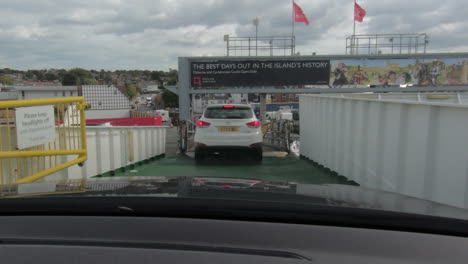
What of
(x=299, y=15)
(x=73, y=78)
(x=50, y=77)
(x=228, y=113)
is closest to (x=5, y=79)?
(x=73, y=78)

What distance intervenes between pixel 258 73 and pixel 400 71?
1010cm

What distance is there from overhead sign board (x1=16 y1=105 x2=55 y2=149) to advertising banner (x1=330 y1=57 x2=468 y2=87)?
23.8 metres

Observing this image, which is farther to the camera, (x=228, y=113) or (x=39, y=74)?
(x=39, y=74)

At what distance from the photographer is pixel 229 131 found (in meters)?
9.09

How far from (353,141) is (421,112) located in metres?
2.09

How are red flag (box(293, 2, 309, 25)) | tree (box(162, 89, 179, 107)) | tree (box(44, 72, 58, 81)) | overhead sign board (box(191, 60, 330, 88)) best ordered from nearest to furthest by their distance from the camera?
overhead sign board (box(191, 60, 330, 88))
red flag (box(293, 2, 309, 25))
tree (box(44, 72, 58, 81))
tree (box(162, 89, 179, 107))

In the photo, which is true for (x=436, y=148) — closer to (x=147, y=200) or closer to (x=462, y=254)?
(x=462, y=254)

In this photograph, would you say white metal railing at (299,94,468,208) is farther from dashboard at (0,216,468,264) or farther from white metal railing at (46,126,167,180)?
white metal railing at (46,126,167,180)

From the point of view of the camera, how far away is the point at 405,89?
90.5 feet

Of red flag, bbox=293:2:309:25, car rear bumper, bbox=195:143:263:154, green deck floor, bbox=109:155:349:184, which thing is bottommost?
green deck floor, bbox=109:155:349:184

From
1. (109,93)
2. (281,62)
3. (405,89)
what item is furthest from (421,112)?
(109,93)

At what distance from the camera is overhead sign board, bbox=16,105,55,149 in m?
4.99

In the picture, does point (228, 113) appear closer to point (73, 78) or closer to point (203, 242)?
point (203, 242)

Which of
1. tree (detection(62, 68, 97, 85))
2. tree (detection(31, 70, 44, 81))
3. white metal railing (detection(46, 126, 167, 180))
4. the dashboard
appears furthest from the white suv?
tree (detection(31, 70, 44, 81))
